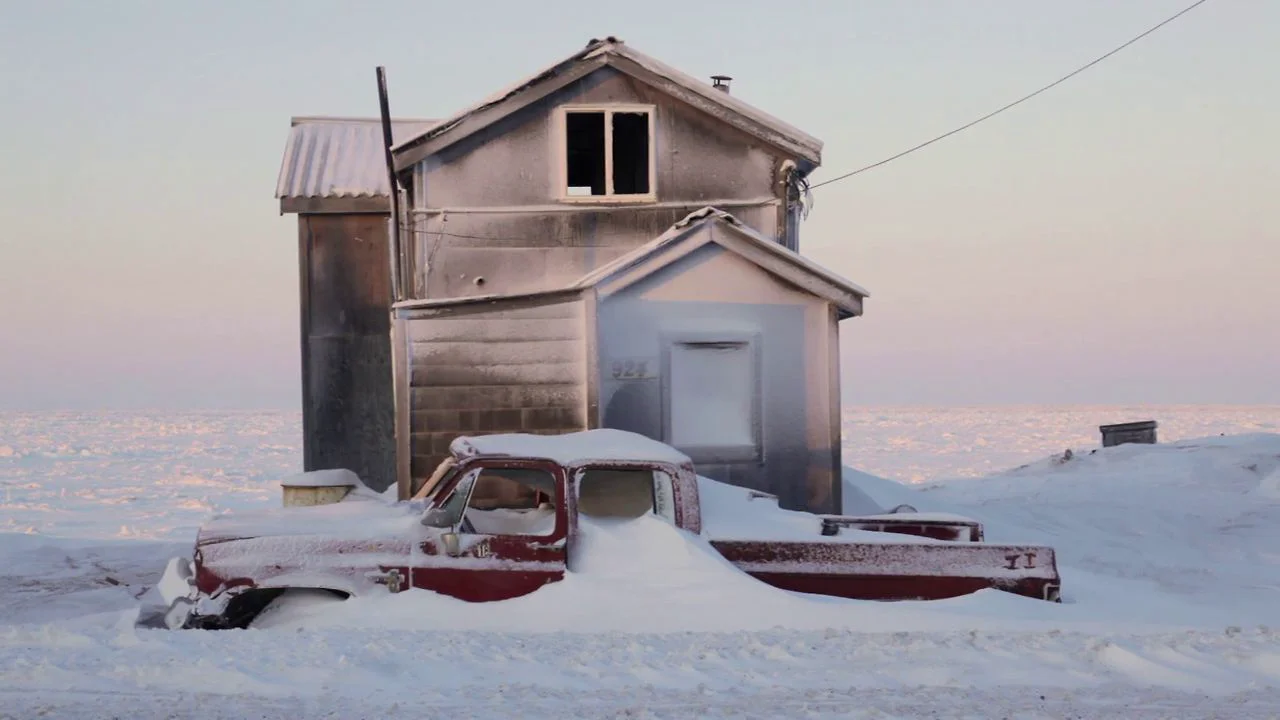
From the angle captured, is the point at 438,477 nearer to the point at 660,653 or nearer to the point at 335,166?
the point at 660,653

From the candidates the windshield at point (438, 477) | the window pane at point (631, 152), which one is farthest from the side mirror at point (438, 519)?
the window pane at point (631, 152)

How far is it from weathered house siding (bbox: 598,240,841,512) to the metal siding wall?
1.81 feet

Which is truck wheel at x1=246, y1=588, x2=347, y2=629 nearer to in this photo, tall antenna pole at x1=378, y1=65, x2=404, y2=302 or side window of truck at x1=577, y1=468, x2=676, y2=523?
side window of truck at x1=577, y1=468, x2=676, y2=523

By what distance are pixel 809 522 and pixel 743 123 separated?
25.8 feet

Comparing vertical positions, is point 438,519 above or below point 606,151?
below

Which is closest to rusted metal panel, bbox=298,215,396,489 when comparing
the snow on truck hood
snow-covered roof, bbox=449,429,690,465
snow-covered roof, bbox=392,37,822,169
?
snow-covered roof, bbox=392,37,822,169

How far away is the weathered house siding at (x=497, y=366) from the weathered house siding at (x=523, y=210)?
2.75 metres

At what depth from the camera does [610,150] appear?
16000 mm

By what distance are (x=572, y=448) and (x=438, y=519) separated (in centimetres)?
114

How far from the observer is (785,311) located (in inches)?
554

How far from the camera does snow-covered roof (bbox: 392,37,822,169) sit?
51.1 feet

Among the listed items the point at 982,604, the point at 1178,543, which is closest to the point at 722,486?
the point at 982,604

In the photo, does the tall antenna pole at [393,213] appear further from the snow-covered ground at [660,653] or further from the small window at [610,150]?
the snow-covered ground at [660,653]

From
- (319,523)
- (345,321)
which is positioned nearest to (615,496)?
(319,523)
